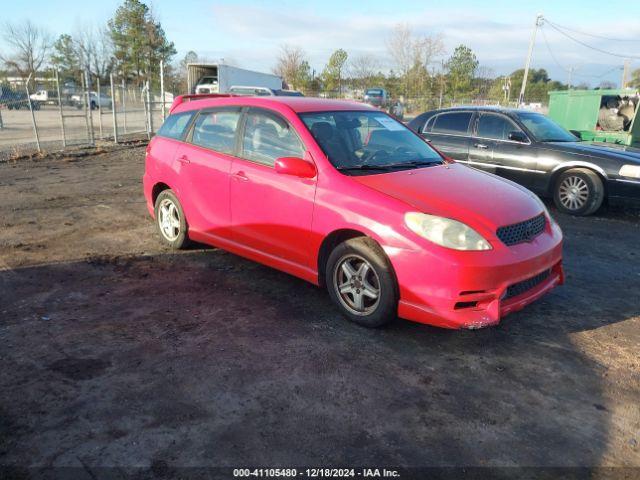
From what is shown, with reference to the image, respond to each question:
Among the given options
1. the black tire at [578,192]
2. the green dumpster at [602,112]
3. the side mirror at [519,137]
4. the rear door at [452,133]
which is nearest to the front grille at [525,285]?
the black tire at [578,192]

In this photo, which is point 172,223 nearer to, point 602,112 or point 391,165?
point 391,165

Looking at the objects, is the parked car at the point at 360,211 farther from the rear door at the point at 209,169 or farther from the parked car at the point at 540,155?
the parked car at the point at 540,155

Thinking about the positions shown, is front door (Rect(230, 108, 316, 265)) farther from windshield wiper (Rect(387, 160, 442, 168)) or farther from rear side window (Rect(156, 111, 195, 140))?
rear side window (Rect(156, 111, 195, 140))

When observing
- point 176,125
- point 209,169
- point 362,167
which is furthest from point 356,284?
point 176,125

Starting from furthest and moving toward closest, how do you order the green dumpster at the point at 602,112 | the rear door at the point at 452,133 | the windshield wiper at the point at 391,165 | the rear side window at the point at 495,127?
the green dumpster at the point at 602,112 < the rear door at the point at 452,133 < the rear side window at the point at 495,127 < the windshield wiper at the point at 391,165

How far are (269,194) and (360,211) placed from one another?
993 mm

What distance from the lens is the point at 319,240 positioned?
13.5 ft

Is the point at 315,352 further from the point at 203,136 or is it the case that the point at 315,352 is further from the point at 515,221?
the point at 203,136

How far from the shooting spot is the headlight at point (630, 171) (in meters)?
7.41

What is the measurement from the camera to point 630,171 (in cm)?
748

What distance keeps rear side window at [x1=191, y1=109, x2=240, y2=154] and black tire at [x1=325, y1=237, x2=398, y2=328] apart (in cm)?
167

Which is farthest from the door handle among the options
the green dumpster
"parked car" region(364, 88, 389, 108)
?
"parked car" region(364, 88, 389, 108)

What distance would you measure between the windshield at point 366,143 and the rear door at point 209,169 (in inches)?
35.3

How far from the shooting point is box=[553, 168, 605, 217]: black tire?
7.77 metres
